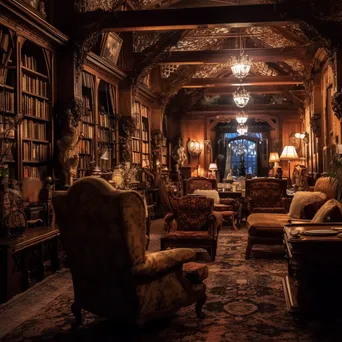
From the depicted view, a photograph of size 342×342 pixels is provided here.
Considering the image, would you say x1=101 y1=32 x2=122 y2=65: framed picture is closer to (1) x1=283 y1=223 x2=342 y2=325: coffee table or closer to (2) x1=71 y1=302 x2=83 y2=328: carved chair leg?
(2) x1=71 y1=302 x2=83 y2=328: carved chair leg

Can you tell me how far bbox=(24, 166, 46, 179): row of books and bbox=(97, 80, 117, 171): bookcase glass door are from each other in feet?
8.92

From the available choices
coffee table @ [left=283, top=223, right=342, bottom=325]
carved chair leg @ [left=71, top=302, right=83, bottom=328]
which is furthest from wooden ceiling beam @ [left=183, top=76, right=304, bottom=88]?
carved chair leg @ [left=71, top=302, right=83, bottom=328]

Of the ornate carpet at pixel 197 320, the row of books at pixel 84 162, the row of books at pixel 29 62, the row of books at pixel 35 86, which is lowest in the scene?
the ornate carpet at pixel 197 320

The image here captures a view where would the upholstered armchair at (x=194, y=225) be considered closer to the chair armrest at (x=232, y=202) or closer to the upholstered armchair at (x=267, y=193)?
the upholstered armchair at (x=267, y=193)

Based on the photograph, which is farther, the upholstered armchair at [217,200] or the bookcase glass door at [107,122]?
the bookcase glass door at [107,122]

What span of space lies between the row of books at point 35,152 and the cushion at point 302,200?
3854 mm

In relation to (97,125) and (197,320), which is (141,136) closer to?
(97,125)

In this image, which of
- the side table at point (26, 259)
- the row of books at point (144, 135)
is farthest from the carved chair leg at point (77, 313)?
the row of books at point (144, 135)

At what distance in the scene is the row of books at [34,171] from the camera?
23.3 feet

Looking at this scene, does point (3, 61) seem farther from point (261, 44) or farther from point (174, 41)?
point (261, 44)

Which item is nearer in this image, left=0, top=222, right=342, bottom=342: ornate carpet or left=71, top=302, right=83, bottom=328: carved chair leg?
left=0, top=222, right=342, bottom=342: ornate carpet

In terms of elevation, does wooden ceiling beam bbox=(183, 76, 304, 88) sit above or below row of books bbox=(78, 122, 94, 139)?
above

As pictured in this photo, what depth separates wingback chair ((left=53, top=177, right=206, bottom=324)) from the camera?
337 centimetres

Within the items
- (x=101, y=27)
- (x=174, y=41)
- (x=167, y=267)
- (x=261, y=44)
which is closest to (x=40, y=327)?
(x=167, y=267)
